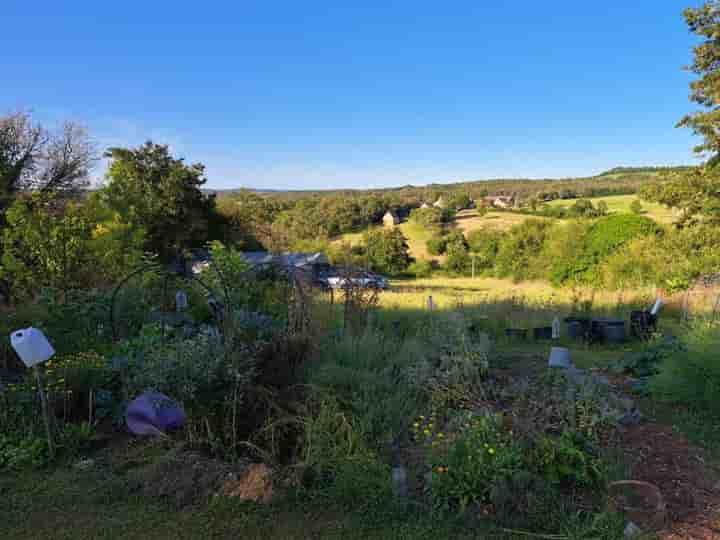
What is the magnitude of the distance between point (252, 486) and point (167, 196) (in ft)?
66.1

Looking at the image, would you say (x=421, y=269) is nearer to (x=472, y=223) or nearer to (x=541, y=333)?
(x=472, y=223)

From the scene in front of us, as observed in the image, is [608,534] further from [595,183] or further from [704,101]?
[595,183]

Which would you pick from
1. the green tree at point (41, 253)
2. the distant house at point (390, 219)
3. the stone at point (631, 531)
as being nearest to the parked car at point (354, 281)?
the stone at point (631, 531)

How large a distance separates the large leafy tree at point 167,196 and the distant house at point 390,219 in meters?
13.2

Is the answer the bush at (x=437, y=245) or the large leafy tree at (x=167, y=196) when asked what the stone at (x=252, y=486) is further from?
the bush at (x=437, y=245)

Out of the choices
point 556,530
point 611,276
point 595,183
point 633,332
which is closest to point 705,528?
point 556,530

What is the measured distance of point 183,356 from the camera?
2881mm

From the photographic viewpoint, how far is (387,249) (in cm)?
2945

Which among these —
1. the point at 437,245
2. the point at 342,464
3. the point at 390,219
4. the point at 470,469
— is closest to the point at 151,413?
the point at 342,464

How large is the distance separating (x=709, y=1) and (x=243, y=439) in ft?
50.4

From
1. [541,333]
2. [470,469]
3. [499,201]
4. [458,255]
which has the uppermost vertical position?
[499,201]

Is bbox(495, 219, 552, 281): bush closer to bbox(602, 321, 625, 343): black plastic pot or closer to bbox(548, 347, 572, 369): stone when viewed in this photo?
bbox(602, 321, 625, 343): black plastic pot

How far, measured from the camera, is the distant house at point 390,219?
3222 centimetres

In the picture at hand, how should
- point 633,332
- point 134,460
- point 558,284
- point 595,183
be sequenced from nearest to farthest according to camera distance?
point 134,460, point 633,332, point 558,284, point 595,183
